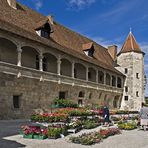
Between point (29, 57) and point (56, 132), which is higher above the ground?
point (29, 57)

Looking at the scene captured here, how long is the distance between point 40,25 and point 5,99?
8110 mm

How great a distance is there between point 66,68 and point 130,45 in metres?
16.4

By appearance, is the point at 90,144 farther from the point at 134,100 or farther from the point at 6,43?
the point at 134,100

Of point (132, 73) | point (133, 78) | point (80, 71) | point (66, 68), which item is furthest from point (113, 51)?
point (66, 68)

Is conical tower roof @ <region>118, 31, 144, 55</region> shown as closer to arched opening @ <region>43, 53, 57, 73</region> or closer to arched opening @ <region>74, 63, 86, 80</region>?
arched opening @ <region>74, 63, 86, 80</region>

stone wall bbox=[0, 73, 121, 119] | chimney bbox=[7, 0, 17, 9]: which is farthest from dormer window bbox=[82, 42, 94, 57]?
chimney bbox=[7, 0, 17, 9]

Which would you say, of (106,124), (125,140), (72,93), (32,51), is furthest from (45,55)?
(125,140)

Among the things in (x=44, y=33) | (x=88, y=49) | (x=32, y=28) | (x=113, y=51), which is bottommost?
(x=88, y=49)

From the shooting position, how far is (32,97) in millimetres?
20797

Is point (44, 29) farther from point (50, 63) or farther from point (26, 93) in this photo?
point (26, 93)

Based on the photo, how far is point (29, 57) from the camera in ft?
73.0

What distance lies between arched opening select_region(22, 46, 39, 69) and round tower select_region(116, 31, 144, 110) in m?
19.1

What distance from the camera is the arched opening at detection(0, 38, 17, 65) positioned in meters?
19.4

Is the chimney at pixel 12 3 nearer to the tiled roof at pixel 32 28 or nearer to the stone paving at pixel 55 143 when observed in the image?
the tiled roof at pixel 32 28
